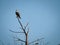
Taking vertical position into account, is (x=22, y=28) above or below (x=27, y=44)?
above

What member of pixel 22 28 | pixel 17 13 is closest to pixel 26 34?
pixel 22 28

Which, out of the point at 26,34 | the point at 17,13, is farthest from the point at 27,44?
the point at 17,13

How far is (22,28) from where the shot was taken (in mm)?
5672

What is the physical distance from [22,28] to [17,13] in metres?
1.93

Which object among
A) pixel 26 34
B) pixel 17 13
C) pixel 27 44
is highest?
pixel 17 13

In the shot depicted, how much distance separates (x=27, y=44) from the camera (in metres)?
5.75

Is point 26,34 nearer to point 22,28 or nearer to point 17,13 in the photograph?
point 22,28

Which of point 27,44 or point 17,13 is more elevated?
point 17,13

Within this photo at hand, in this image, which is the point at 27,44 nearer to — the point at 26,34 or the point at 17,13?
the point at 26,34

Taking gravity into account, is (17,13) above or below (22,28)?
above

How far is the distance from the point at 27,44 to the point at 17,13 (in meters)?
2.22

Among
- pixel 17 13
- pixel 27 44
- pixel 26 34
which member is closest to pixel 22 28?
pixel 26 34

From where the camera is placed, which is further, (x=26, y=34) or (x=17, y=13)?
(x=17, y=13)

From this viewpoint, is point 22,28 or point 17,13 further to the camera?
point 17,13
